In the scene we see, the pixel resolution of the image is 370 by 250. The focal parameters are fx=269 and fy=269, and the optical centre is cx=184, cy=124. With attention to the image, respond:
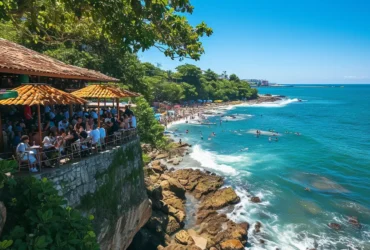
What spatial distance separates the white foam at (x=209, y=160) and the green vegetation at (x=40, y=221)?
86.1 feet

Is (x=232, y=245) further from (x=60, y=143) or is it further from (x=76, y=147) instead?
(x=60, y=143)

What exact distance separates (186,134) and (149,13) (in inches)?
1793

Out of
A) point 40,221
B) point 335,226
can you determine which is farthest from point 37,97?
point 335,226

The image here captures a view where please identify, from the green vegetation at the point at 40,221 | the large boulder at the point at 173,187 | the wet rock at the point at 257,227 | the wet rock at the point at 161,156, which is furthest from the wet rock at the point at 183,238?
the wet rock at the point at 161,156

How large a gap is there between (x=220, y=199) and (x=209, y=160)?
12.9 meters

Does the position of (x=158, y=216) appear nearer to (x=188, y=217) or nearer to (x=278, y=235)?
(x=188, y=217)

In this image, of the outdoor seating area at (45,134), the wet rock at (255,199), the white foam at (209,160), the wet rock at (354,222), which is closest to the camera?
the outdoor seating area at (45,134)

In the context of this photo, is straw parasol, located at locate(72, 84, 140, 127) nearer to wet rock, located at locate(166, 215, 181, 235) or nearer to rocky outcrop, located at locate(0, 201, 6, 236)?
rocky outcrop, located at locate(0, 201, 6, 236)

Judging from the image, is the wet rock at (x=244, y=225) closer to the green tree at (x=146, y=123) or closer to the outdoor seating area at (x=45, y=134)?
the outdoor seating area at (x=45, y=134)

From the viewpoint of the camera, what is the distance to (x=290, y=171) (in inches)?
1222

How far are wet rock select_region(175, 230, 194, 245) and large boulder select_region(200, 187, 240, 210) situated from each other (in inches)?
197

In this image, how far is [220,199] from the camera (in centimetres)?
2214

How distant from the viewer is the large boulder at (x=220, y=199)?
2136 cm

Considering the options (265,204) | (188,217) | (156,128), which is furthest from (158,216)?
(156,128)
